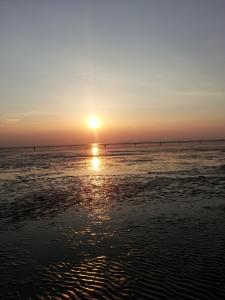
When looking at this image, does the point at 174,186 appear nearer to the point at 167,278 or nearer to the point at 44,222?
the point at 44,222

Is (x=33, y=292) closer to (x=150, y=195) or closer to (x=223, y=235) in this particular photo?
(x=223, y=235)

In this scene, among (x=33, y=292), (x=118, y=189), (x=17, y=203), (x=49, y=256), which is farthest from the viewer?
(x=118, y=189)

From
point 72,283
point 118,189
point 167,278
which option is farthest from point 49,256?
point 118,189

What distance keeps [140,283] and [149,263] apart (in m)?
1.47

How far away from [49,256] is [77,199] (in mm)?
10772

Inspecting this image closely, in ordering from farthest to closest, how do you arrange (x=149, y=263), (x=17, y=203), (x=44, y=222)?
(x=17, y=203) → (x=44, y=222) → (x=149, y=263)

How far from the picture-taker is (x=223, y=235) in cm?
1277

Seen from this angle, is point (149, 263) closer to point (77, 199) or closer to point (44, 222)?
point (44, 222)

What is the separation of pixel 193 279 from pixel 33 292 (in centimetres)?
420

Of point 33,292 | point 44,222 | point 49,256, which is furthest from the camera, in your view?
point 44,222

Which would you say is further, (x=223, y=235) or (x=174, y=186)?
(x=174, y=186)

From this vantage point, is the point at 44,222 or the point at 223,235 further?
the point at 44,222

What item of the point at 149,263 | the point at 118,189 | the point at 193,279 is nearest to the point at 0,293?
the point at 149,263

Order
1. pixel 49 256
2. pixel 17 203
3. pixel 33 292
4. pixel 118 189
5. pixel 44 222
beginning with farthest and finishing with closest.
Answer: pixel 118 189, pixel 17 203, pixel 44 222, pixel 49 256, pixel 33 292
